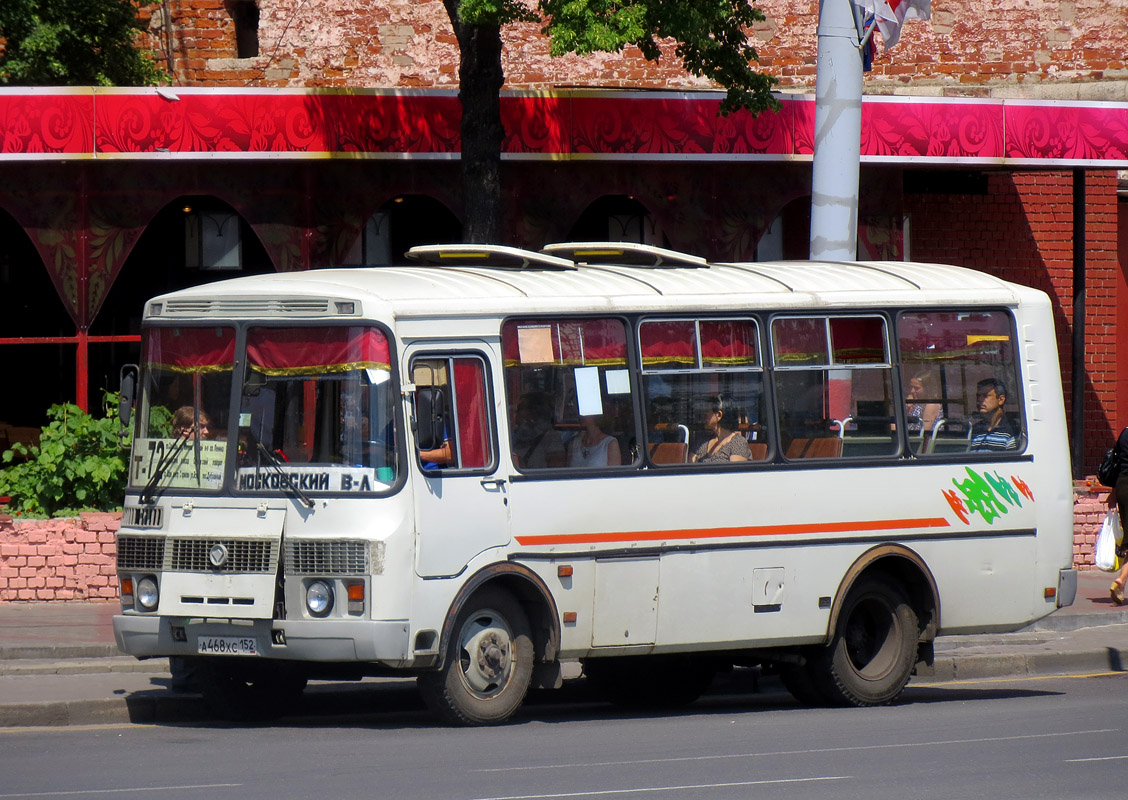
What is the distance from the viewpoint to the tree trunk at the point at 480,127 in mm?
16516

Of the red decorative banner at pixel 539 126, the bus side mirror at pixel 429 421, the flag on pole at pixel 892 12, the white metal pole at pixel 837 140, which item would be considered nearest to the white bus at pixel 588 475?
the bus side mirror at pixel 429 421

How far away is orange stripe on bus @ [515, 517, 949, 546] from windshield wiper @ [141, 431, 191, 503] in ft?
6.52

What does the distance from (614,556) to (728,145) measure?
962 cm

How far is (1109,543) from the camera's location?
54.1ft

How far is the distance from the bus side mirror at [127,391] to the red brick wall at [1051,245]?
14.0 m

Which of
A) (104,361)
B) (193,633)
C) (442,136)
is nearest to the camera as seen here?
(193,633)

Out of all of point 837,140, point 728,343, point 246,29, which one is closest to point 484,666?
point 728,343

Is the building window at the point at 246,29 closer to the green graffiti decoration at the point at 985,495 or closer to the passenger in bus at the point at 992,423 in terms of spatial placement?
the passenger in bus at the point at 992,423

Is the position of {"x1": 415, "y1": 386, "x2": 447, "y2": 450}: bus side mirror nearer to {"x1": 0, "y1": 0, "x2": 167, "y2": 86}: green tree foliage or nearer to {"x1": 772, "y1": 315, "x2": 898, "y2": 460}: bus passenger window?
{"x1": 772, "y1": 315, "x2": 898, "y2": 460}: bus passenger window

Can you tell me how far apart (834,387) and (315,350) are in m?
3.48

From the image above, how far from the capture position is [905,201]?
74.4 feet

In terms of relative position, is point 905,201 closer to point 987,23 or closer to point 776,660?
point 987,23

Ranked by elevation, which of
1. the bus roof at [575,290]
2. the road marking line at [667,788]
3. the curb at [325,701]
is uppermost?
the bus roof at [575,290]

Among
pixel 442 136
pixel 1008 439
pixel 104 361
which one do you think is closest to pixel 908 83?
pixel 442 136
